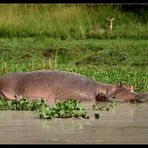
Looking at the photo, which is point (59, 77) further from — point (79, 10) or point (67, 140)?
point (79, 10)

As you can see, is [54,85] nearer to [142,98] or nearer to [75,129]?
[142,98]

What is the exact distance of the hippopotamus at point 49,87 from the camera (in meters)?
9.16

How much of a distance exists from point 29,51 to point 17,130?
32.0ft

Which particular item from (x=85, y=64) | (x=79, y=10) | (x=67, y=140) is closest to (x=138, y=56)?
(x=85, y=64)

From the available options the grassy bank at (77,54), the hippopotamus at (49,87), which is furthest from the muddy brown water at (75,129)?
the grassy bank at (77,54)

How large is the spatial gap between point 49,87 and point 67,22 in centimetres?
947

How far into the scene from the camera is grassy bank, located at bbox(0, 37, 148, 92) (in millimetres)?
13609

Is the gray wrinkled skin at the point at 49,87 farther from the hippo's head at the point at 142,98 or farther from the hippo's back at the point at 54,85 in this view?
the hippo's head at the point at 142,98

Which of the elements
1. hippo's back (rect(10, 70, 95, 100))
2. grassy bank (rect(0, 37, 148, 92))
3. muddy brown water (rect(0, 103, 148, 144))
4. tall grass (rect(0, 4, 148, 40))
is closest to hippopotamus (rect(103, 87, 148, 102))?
hippo's back (rect(10, 70, 95, 100))

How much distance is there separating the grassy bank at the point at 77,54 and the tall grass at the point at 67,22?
799 millimetres

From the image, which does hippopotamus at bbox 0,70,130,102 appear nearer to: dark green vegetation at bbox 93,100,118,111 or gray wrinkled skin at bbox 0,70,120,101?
gray wrinkled skin at bbox 0,70,120,101

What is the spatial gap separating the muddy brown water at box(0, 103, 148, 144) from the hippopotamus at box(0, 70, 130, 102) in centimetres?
159

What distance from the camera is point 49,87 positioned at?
9.20 meters

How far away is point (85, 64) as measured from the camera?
14.4m
